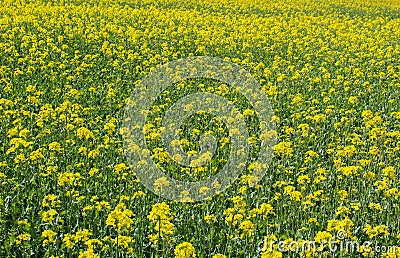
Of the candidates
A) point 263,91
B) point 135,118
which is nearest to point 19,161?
point 135,118

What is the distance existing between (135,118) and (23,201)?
270cm

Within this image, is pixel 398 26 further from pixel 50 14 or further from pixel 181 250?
pixel 181 250

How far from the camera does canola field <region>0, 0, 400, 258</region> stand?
5.36m

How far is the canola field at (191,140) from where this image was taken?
536 centimetres

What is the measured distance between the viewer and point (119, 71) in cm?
1117
